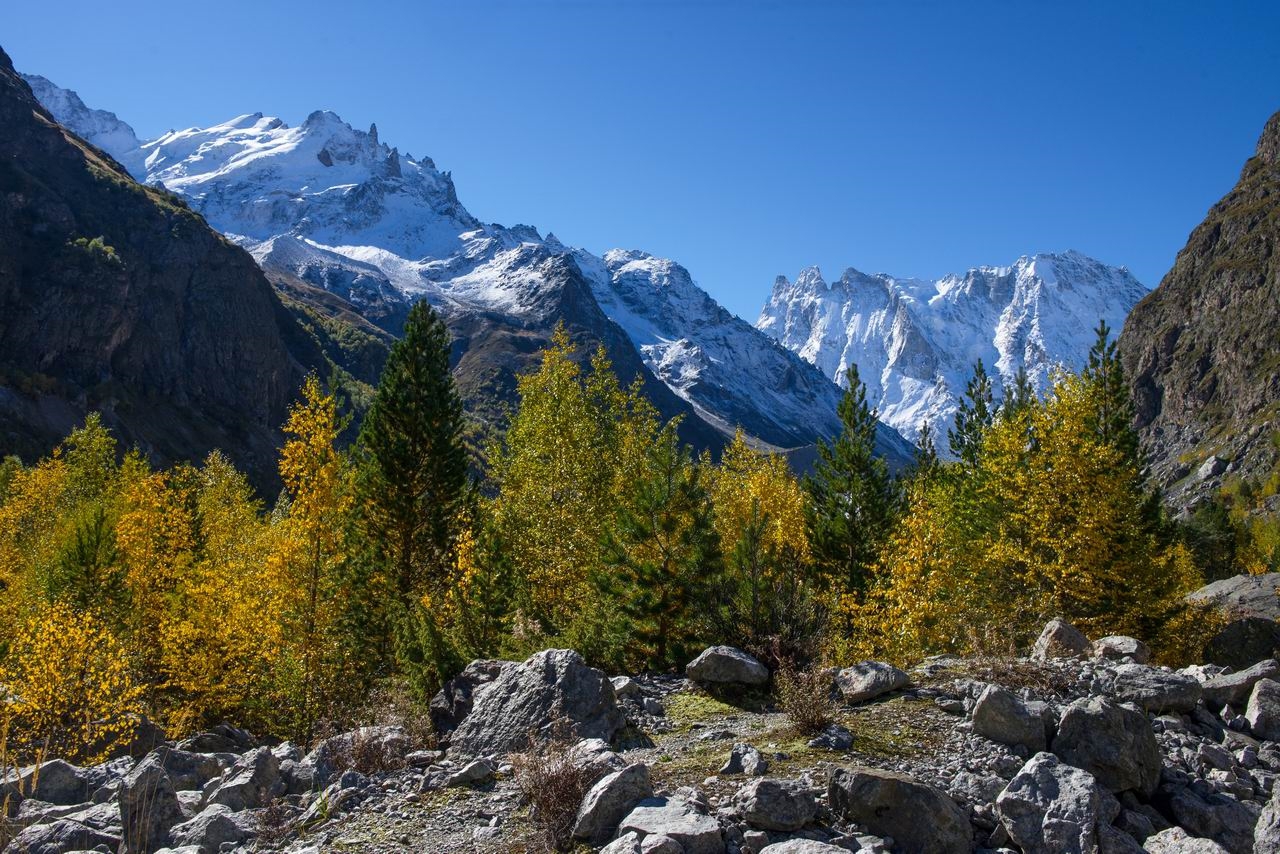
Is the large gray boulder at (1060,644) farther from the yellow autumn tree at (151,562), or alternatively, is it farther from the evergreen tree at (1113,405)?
the yellow autumn tree at (151,562)

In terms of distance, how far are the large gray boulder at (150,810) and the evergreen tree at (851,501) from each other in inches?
882

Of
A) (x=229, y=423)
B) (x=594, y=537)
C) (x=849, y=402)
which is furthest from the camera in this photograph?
(x=229, y=423)

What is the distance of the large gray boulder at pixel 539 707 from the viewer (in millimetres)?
12000

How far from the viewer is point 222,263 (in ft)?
518

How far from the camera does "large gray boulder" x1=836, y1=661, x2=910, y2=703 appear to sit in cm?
1235

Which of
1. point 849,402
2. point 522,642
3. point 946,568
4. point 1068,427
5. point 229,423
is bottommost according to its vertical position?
point 522,642

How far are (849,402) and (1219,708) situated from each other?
22.8m

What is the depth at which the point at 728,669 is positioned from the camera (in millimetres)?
14195

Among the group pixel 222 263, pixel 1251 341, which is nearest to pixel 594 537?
pixel 222 263

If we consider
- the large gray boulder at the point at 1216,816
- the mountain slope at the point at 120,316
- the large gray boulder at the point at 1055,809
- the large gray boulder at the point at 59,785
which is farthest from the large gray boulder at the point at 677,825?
the mountain slope at the point at 120,316

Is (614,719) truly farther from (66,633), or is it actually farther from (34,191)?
(34,191)

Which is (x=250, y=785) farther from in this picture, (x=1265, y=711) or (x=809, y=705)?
(x=1265, y=711)

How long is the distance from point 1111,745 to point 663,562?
9.78m

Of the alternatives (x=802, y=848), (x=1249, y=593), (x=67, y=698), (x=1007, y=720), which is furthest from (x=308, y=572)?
(x=1249, y=593)
